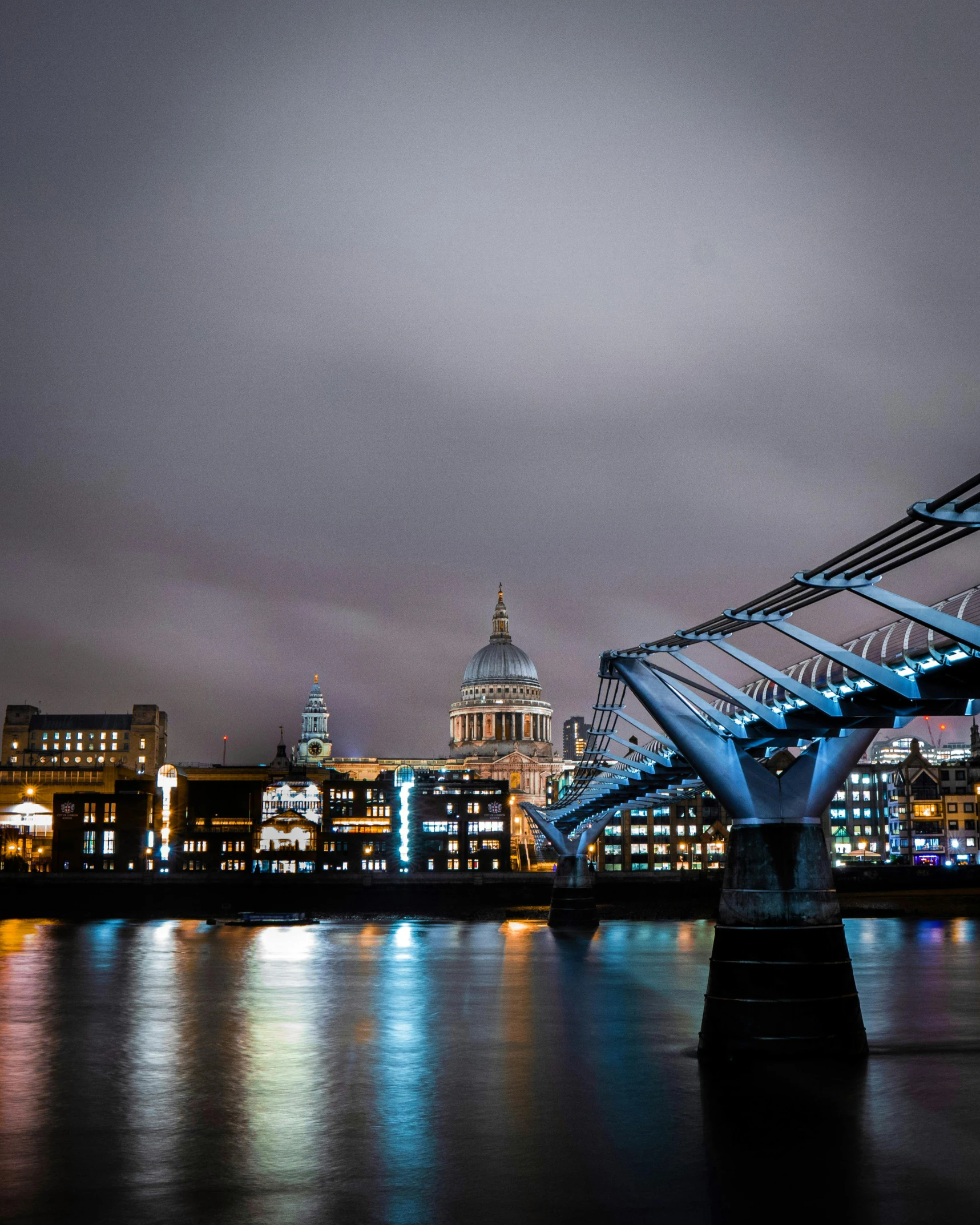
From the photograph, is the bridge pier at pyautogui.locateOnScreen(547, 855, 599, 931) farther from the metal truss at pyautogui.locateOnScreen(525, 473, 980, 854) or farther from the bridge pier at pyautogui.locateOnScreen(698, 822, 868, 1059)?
the bridge pier at pyautogui.locateOnScreen(698, 822, 868, 1059)

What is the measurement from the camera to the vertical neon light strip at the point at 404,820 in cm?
15925

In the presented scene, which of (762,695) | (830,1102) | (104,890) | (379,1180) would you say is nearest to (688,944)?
(762,695)

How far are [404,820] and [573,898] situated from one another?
212 ft

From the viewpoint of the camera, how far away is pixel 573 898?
9894 cm

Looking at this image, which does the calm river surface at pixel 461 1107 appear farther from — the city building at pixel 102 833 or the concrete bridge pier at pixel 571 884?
the city building at pixel 102 833

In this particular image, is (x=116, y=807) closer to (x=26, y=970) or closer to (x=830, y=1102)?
(x=26, y=970)

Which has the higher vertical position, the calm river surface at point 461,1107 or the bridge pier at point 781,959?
the bridge pier at point 781,959

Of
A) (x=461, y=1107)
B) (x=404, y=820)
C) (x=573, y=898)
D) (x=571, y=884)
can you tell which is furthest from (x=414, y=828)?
(x=461, y=1107)

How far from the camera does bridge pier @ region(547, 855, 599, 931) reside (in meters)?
98.1

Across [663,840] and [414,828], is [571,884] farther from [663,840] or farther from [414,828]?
[663,840]

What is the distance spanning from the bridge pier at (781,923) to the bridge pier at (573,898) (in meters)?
64.7

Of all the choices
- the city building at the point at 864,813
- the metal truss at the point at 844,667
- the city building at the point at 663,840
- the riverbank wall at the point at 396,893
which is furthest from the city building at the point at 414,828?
the metal truss at the point at 844,667

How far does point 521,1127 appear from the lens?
29.2 m

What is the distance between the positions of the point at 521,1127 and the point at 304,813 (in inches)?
5324
